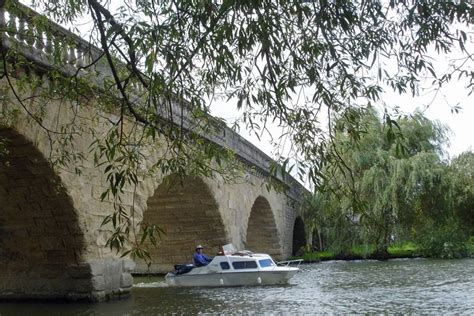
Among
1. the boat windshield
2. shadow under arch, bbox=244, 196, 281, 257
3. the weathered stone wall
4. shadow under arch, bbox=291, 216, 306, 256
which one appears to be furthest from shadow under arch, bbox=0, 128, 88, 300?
shadow under arch, bbox=291, 216, 306, 256

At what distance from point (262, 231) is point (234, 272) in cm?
935

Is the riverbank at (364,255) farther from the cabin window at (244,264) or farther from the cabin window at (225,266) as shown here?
the cabin window at (225,266)

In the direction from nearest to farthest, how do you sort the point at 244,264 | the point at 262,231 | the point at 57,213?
the point at 57,213, the point at 244,264, the point at 262,231

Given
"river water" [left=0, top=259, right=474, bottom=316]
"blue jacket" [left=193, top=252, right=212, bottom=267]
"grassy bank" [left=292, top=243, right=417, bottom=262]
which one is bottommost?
"river water" [left=0, top=259, right=474, bottom=316]

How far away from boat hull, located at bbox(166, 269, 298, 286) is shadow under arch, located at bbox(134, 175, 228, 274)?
1371mm

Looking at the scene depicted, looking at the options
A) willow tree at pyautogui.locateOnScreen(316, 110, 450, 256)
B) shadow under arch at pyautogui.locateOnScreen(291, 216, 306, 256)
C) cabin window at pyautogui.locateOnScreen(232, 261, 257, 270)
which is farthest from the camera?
shadow under arch at pyautogui.locateOnScreen(291, 216, 306, 256)

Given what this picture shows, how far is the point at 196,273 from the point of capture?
1398cm

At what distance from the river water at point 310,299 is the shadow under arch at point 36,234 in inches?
11.3

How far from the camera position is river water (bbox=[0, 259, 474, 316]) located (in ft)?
28.8

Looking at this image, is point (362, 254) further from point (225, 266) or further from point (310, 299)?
point (310, 299)

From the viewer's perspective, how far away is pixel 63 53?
8008 millimetres

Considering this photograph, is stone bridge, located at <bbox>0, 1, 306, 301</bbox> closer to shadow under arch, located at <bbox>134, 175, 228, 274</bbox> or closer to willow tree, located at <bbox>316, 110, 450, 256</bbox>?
shadow under arch, located at <bbox>134, 175, 228, 274</bbox>


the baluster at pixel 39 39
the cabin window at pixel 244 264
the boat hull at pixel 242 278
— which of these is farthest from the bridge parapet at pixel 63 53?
the boat hull at pixel 242 278

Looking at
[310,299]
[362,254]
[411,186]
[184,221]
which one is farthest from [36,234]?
[362,254]
